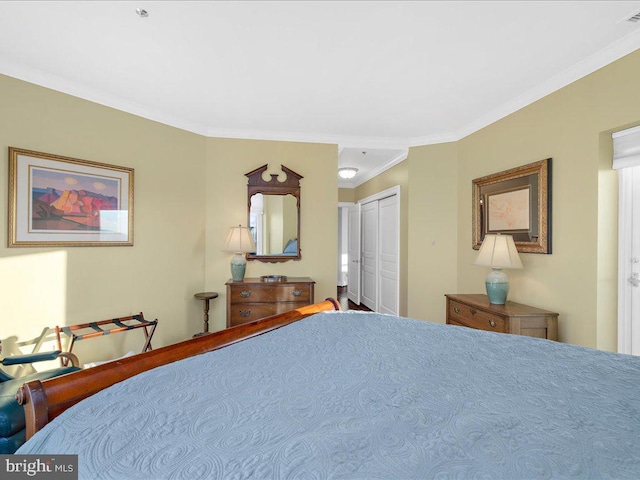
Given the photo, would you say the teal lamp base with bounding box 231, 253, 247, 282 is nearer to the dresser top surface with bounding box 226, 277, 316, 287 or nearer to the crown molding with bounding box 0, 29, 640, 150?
the dresser top surface with bounding box 226, 277, 316, 287

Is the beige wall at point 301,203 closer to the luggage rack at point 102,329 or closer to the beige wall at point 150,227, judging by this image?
the beige wall at point 150,227

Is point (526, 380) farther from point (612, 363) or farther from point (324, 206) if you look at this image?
point (324, 206)

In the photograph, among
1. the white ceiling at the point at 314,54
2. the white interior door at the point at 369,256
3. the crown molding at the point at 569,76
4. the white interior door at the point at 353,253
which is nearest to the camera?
the white ceiling at the point at 314,54

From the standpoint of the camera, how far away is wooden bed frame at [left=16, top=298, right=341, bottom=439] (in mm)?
880

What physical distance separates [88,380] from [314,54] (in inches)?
89.5

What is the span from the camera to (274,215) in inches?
154

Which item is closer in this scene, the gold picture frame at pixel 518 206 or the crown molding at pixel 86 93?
the crown molding at pixel 86 93

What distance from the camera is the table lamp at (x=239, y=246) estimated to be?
348 centimetres

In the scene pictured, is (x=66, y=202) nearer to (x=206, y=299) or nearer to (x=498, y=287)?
(x=206, y=299)

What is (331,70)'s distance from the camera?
247cm

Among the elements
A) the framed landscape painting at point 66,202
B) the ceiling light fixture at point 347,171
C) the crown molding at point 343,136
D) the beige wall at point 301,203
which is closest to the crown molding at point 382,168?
the crown molding at point 343,136

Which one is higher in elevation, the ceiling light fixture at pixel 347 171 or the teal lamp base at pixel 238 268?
the ceiling light fixture at pixel 347 171

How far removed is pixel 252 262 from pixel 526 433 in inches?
133

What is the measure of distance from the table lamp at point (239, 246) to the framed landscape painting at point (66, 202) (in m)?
0.96
